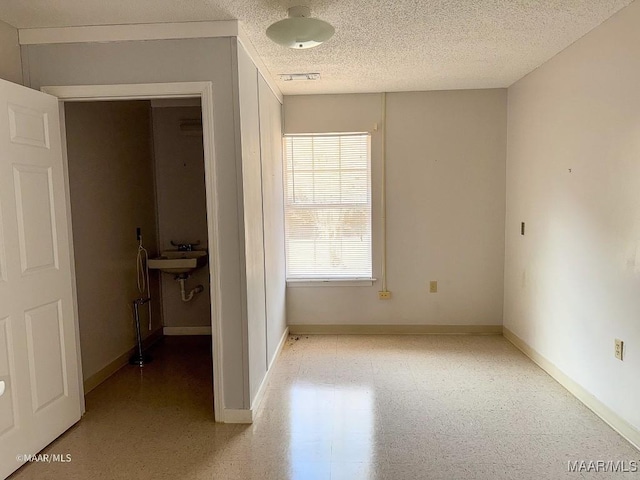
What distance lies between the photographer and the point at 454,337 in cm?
429

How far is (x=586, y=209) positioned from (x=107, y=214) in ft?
11.8

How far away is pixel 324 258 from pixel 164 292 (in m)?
Answer: 1.73

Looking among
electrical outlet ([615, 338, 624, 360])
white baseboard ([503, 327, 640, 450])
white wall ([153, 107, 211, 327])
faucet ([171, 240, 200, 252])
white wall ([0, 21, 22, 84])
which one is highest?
white wall ([0, 21, 22, 84])

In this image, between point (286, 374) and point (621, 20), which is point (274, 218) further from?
point (621, 20)

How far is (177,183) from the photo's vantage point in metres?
4.46

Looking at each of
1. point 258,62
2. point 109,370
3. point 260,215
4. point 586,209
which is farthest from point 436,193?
point 109,370

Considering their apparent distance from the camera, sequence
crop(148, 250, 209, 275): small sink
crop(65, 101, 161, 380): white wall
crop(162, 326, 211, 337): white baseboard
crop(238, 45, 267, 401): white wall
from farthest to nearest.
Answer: crop(162, 326, 211, 337): white baseboard, crop(148, 250, 209, 275): small sink, crop(65, 101, 161, 380): white wall, crop(238, 45, 267, 401): white wall

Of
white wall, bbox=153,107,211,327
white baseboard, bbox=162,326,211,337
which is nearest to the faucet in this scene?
white wall, bbox=153,107,211,327

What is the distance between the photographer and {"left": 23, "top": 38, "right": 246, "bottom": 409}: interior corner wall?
250 centimetres

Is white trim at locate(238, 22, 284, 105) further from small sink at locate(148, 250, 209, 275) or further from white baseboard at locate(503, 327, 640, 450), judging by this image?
white baseboard at locate(503, 327, 640, 450)

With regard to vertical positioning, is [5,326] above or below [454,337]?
above

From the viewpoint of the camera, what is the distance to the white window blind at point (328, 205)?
14.1ft

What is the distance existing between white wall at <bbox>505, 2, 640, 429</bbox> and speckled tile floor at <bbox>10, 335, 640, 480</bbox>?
1.11 ft

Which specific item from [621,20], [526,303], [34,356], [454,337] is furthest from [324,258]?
[621,20]
